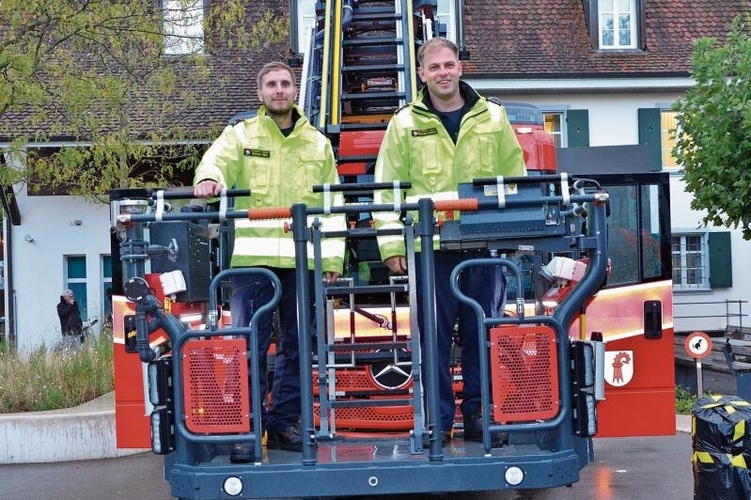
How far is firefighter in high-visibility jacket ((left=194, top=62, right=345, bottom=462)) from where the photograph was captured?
5746 millimetres

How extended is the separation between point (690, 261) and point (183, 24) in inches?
549

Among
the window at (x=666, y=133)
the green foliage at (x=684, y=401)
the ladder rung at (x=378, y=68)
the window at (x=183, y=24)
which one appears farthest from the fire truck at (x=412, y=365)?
the window at (x=666, y=133)

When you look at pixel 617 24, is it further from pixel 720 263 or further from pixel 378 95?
pixel 378 95

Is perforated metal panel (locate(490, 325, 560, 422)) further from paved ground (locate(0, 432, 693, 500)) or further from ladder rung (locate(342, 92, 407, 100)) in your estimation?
ladder rung (locate(342, 92, 407, 100))

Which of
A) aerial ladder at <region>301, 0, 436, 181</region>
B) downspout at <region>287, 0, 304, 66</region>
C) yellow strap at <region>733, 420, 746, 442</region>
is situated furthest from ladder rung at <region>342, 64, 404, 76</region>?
downspout at <region>287, 0, 304, 66</region>

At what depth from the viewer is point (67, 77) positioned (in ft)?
40.1

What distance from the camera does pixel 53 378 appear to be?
1092 cm

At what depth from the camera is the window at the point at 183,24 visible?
14.0 metres

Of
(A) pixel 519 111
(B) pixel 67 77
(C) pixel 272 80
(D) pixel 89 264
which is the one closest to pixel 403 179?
(C) pixel 272 80

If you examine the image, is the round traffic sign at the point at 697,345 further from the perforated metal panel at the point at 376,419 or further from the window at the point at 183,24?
the window at the point at 183,24

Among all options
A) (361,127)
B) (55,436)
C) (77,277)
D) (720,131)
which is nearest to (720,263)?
(720,131)

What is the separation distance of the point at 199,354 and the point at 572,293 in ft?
5.72

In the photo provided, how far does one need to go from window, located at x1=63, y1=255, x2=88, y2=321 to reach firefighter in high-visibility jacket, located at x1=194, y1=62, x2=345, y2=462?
16.9 m

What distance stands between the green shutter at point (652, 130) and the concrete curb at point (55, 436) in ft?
50.7
